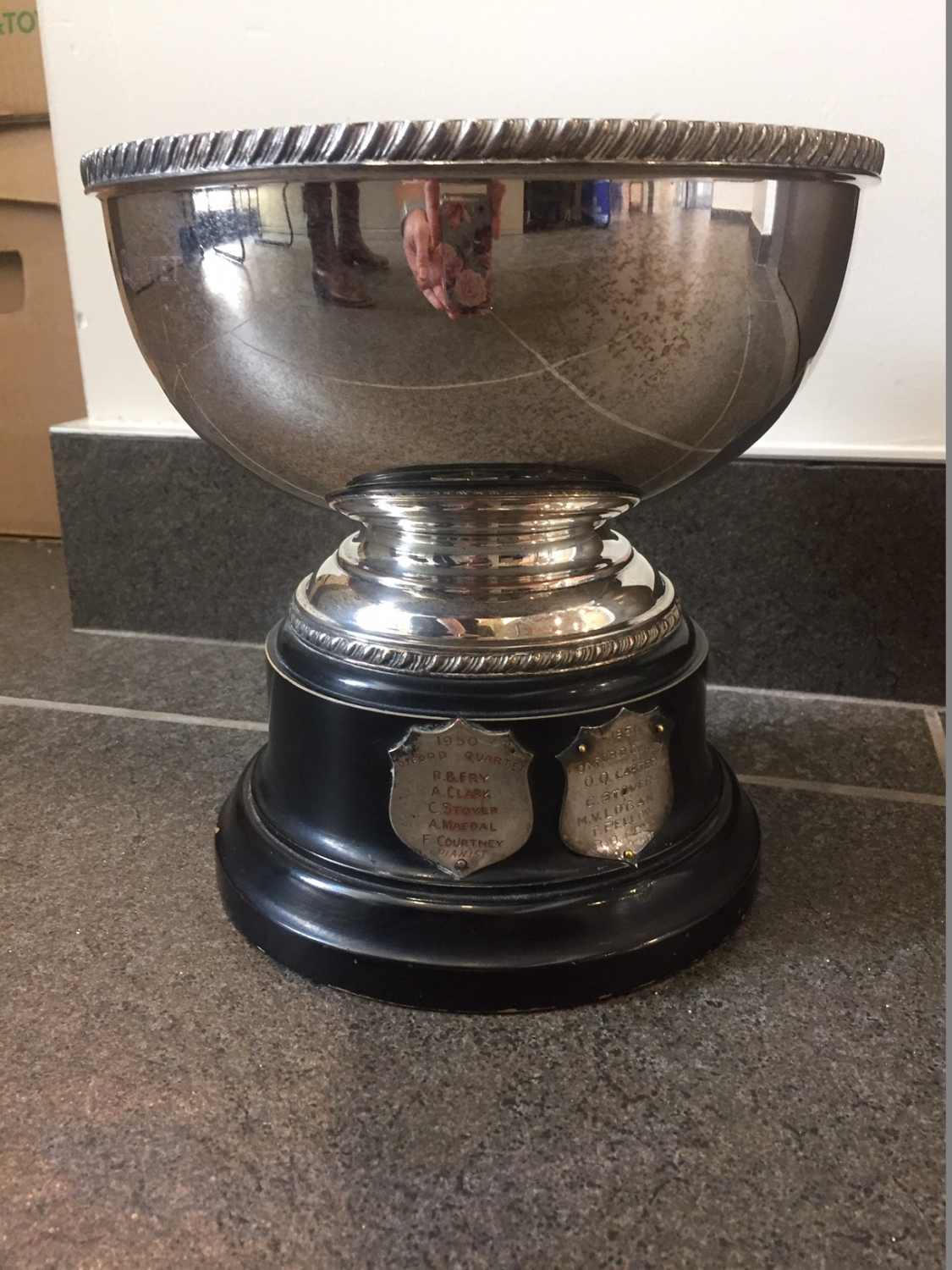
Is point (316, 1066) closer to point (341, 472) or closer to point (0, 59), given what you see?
point (341, 472)

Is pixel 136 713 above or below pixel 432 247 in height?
below

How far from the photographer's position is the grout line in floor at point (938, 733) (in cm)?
75

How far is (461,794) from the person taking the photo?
0.50 meters

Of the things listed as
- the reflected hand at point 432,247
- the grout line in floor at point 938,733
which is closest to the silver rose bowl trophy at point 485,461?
the reflected hand at point 432,247

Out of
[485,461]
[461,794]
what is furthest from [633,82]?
[461,794]

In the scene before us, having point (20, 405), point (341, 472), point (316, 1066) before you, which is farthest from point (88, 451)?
point (316, 1066)

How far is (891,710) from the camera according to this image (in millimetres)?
823

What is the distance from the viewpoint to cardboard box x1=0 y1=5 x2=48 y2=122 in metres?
1.05

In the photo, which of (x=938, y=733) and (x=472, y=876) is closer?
(x=472, y=876)

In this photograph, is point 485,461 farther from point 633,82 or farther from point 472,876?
point 633,82

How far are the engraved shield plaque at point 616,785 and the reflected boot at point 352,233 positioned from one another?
24cm

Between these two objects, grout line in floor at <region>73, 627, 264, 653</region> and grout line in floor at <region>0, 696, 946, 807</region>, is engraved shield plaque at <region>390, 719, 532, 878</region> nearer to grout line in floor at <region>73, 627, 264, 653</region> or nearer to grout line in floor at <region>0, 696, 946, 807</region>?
grout line in floor at <region>0, 696, 946, 807</region>

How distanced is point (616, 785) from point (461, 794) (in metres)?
0.08

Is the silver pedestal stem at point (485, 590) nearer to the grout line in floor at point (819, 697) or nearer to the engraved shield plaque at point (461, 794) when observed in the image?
the engraved shield plaque at point (461, 794)
